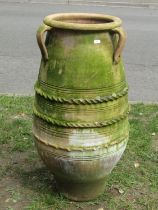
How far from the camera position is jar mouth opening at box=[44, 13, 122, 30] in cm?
339

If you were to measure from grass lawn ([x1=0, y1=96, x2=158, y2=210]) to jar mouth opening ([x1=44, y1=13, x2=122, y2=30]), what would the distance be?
1.52 m

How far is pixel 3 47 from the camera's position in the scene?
902cm

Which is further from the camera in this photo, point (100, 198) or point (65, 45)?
point (100, 198)

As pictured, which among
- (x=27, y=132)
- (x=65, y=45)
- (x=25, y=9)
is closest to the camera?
(x=65, y=45)

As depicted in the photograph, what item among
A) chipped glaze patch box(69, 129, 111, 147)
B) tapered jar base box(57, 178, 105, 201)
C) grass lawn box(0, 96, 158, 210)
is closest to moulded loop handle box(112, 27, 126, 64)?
chipped glaze patch box(69, 129, 111, 147)

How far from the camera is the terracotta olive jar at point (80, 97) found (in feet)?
11.3

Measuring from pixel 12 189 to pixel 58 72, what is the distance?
134 centimetres

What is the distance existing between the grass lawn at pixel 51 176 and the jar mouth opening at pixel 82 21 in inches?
59.8

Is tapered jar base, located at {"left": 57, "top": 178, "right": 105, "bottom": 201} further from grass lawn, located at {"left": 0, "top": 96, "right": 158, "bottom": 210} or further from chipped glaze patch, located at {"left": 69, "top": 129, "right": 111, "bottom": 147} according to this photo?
chipped glaze patch, located at {"left": 69, "top": 129, "right": 111, "bottom": 147}

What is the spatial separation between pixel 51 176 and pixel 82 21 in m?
1.51

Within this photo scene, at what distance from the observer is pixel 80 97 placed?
3469 millimetres

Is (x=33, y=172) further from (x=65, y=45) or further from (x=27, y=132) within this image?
(x=65, y=45)

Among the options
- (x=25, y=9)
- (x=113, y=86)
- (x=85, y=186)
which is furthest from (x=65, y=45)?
(x=25, y=9)

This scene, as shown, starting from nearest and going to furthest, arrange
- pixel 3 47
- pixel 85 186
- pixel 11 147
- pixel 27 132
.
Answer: pixel 85 186 → pixel 11 147 → pixel 27 132 → pixel 3 47
